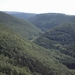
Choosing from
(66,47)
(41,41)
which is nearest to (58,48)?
(66,47)

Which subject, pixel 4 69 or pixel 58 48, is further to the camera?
pixel 58 48

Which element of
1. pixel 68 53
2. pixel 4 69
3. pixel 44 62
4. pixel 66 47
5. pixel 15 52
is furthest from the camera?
pixel 66 47

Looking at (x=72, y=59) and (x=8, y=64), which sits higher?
(x=8, y=64)

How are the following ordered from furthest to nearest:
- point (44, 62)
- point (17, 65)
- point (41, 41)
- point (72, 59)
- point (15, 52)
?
point (41, 41), point (72, 59), point (44, 62), point (15, 52), point (17, 65)

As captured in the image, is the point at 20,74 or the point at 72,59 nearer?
the point at 20,74

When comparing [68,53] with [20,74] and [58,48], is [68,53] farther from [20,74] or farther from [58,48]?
[20,74]

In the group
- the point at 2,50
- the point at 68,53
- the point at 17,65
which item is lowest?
the point at 68,53

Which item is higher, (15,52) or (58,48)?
(15,52)

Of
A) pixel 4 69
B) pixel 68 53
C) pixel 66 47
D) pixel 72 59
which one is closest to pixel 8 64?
pixel 4 69

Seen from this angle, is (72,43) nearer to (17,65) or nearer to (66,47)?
(66,47)
